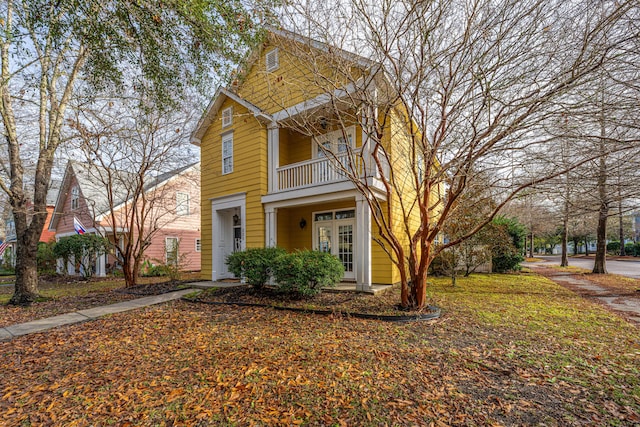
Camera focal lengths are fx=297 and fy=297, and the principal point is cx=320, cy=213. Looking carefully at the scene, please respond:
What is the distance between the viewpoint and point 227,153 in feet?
37.5

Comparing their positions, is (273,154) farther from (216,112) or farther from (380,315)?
(380,315)

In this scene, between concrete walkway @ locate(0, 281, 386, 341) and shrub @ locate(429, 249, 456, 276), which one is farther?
shrub @ locate(429, 249, 456, 276)

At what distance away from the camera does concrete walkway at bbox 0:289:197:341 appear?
5664mm

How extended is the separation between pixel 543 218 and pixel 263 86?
23.4 meters

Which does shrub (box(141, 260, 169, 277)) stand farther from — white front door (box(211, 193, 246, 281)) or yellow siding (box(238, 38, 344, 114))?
yellow siding (box(238, 38, 344, 114))

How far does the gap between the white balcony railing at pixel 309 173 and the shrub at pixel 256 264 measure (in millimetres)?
2395

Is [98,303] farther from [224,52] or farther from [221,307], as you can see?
[224,52]

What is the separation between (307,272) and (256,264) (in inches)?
62.2

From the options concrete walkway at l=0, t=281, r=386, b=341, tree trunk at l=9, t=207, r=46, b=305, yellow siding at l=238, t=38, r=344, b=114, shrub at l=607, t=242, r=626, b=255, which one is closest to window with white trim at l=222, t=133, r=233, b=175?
yellow siding at l=238, t=38, r=344, b=114

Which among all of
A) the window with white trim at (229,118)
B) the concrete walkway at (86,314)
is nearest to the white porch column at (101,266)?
the concrete walkway at (86,314)

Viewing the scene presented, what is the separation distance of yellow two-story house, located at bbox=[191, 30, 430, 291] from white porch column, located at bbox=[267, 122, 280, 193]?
0.11ft

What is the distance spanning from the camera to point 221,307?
7.28m

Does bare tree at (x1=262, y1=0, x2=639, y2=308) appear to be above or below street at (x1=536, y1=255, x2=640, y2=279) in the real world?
above

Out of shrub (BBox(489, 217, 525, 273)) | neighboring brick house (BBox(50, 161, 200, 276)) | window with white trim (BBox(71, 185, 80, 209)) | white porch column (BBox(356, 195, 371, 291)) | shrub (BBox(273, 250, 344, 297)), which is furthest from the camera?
window with white trim (BBox(71, 185, 80, 209))
